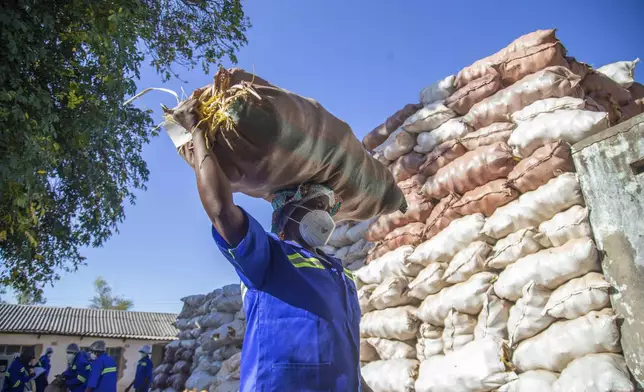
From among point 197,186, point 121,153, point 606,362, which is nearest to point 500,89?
point 606,362

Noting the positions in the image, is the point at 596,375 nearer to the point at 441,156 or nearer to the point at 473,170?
the point at 473,170

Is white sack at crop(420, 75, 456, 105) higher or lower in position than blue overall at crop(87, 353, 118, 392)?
higher

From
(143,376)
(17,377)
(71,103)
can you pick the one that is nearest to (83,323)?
(17,377)

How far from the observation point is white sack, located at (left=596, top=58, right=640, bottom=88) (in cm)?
400

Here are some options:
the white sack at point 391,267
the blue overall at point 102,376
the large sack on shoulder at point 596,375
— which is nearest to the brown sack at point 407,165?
the white sack at point 391,267

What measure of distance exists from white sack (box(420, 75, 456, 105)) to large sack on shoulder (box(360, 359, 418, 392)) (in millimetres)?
2345

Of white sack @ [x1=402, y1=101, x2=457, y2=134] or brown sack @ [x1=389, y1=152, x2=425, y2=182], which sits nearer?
white sack @ [x1=402, y1=101, x2=457, y2=134]

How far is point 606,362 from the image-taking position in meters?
2.27

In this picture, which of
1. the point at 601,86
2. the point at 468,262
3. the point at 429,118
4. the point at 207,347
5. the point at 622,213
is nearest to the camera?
the point at 622,213

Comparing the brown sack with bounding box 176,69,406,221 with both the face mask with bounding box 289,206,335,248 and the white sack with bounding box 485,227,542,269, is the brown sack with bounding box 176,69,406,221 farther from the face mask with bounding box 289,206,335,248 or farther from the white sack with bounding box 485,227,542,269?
the white sack with bounding box 485,227,542,269

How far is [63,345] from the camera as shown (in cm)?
1956

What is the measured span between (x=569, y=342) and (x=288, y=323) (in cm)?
181

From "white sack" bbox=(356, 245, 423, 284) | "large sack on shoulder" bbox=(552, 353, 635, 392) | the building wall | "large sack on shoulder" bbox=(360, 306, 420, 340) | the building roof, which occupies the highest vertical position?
the building roof

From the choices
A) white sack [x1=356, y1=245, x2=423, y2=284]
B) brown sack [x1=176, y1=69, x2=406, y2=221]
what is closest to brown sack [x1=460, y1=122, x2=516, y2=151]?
white sack [x1=356, y1=245, x2=423, y2=284]
